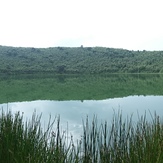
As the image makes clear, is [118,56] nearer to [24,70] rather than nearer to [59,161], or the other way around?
[24,70]

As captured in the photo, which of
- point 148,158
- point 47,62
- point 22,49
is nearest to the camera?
point 148,158

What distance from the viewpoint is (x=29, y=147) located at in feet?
13.9

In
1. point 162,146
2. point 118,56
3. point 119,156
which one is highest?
point 118,56

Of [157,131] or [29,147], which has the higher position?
[157,131]

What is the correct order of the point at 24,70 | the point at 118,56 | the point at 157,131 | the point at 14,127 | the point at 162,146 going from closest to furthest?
the point at 162,146 < the point at 157,131 < the point at 14,127 < the point at 24,70 < the point at 118,56

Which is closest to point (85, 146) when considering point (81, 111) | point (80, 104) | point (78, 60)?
point (81, 111)

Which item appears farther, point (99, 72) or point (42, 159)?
point (99, 72)

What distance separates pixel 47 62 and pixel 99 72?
1590 cm

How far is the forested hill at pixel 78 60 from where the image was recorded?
79.4 meters

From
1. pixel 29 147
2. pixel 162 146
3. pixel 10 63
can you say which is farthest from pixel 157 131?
pixel 10 63

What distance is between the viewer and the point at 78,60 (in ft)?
305

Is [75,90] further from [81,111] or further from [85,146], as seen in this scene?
[85,146]

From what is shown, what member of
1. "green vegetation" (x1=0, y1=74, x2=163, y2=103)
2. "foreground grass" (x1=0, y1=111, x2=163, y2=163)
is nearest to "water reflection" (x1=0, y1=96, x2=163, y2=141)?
"green vegetation" (x1=0, y1=74, x2=163, y2=103)

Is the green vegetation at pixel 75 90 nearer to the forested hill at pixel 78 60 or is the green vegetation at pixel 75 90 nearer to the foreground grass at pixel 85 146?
the foreground grass at pixel 85 146
